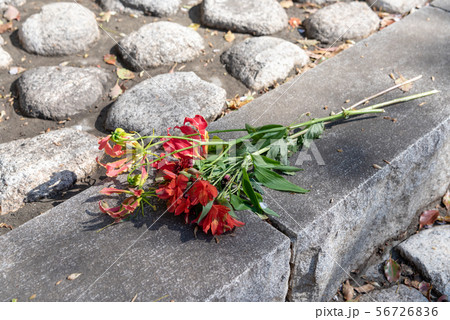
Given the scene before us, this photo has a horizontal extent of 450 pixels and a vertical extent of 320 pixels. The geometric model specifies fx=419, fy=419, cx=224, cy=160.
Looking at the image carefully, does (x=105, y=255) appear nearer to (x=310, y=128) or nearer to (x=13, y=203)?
(x=13, y=203)

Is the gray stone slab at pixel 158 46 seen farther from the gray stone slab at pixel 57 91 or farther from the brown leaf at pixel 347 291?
the brown leaf at pixel 347 291

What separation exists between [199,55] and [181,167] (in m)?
1.48

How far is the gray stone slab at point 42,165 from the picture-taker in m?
1.96

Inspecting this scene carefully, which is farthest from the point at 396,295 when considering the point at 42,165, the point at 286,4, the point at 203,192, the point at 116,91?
the point at 286,4

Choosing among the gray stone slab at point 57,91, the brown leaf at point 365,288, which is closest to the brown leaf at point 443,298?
the brown leaf at point 365,288

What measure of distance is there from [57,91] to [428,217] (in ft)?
7.53

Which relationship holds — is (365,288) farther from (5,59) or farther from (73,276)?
(5,59)

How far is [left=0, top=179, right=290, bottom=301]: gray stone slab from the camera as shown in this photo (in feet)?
4.83

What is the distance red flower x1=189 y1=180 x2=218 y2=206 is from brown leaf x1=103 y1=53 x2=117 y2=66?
1.63 metres

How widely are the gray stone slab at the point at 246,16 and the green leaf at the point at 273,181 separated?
5.42 ft

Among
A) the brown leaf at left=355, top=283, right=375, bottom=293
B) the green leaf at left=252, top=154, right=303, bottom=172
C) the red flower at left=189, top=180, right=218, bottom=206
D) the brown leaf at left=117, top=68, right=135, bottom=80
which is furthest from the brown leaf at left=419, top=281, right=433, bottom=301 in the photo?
the brown leaf at left=117, top=68, right=135, bottom=80

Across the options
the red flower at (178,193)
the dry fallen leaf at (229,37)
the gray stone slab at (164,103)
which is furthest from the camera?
the dry fallen leaf at (229,37)

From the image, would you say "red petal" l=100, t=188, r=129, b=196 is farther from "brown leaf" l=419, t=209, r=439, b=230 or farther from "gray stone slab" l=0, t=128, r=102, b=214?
"brown leaf" l=419, t=209, r=439, b=230

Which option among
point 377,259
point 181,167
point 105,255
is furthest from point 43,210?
point 377,259
